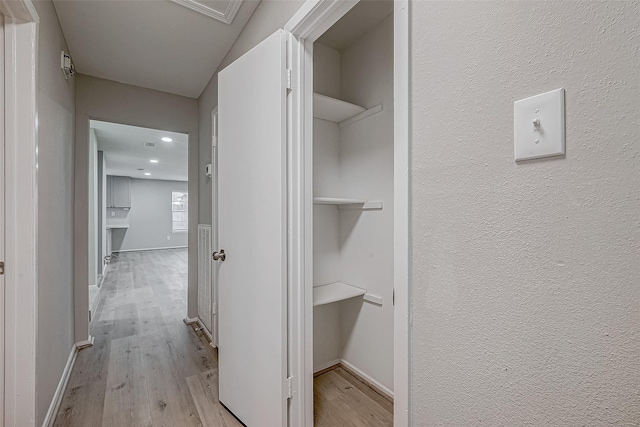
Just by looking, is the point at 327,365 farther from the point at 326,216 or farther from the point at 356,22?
the point at 356,22

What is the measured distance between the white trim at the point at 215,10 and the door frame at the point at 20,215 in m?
0.79

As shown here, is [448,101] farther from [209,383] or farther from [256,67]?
[209,383]

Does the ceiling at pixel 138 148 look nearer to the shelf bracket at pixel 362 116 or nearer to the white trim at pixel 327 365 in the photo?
the shelf bracket at pixel 362 116

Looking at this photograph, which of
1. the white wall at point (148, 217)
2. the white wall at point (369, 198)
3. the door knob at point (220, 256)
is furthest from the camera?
the white wall at point (148, 217)

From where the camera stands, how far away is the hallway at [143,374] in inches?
64.1

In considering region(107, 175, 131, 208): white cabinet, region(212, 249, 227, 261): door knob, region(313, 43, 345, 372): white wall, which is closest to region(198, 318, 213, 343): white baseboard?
region(313, 43, 345, 372): white wall

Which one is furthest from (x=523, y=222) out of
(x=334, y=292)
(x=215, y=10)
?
(x=215, y=10)

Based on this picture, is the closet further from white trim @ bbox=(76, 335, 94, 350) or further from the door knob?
white trim @ bbox=(76, 335, 94, 350)

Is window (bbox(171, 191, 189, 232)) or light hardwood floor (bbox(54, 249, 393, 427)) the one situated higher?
window (bbox(171, 191, 189, 232))

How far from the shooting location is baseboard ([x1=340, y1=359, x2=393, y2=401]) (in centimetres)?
180

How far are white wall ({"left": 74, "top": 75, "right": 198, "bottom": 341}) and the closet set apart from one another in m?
1.67

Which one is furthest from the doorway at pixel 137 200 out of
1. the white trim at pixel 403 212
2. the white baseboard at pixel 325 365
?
the white trim at pixel 403 212

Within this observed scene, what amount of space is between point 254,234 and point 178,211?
9609 millimetres

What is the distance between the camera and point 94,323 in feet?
9.76
